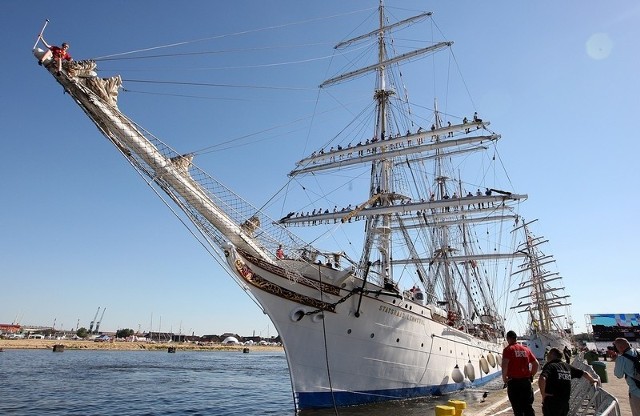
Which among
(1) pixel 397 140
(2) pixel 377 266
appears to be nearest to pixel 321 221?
(2) pixel 377 266

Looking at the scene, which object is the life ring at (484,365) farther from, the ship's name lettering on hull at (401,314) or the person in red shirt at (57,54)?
the person in red shirt at (57,54)

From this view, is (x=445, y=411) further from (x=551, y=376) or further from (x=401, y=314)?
(x=401, y=314)

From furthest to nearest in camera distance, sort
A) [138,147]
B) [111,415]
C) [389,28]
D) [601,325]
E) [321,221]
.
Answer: [601,325], [389,28], [321,221], [111,415], [138,147]

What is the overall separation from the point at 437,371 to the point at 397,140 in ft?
41.0

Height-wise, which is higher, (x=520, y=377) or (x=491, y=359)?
(x=520, y=377)

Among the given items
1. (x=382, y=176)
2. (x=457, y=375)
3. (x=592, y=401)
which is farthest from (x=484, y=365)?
(x=592, y=401)

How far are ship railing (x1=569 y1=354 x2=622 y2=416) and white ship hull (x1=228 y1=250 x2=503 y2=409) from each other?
6764mm

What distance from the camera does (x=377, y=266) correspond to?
2583cm

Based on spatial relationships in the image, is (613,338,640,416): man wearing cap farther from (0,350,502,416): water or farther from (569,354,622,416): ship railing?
(0,350,502,416): water

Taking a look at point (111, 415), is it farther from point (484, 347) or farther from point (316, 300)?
→ point (484, 347)

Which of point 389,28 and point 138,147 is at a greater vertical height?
point 389,28

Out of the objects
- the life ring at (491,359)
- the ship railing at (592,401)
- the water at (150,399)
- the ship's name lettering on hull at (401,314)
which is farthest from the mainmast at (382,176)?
the life ring at (491,359)

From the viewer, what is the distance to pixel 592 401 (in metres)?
6.09

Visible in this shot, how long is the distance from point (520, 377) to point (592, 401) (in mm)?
998
